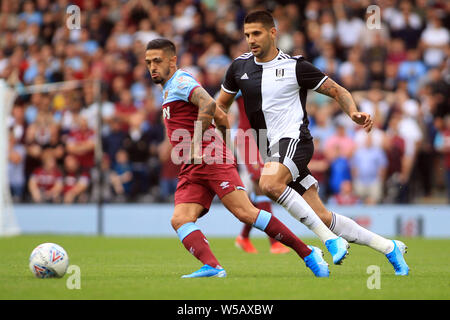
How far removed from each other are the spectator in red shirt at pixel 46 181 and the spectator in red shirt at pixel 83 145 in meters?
0.50

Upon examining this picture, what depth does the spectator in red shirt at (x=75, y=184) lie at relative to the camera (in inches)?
685

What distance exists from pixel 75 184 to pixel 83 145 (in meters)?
0.88

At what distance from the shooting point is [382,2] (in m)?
18.8

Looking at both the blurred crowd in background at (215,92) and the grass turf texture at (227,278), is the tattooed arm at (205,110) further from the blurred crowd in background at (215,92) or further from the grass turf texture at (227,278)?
the blurred crowd in background at (215,92)

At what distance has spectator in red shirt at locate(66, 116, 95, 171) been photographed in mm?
17375

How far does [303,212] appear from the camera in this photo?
7.19 meters

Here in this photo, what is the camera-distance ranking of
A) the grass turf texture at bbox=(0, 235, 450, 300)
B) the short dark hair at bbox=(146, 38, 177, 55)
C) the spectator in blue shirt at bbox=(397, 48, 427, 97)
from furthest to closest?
1. the spectator in blue shirt at bbox=(397, 48, 427, 97)
2. the short dark hair at bbox=(146, 38, 177, 55)
3. the grass turf texture at bbox=(0, 235, 450, 300)

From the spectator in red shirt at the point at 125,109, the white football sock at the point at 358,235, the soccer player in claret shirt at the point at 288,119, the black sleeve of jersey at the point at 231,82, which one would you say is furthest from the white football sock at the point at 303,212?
the spectator in red shirt at the point at 125,109

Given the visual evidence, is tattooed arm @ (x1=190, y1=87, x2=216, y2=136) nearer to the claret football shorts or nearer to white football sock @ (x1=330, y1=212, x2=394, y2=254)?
the claret football shorts

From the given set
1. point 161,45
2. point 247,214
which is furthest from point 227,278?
point 161,45

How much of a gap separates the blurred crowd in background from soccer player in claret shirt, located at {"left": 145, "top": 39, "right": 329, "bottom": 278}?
866 centimetres

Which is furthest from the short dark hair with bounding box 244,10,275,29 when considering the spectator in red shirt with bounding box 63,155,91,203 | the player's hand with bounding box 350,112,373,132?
the spectator in red shirt with bounding box 63,155,91,203
